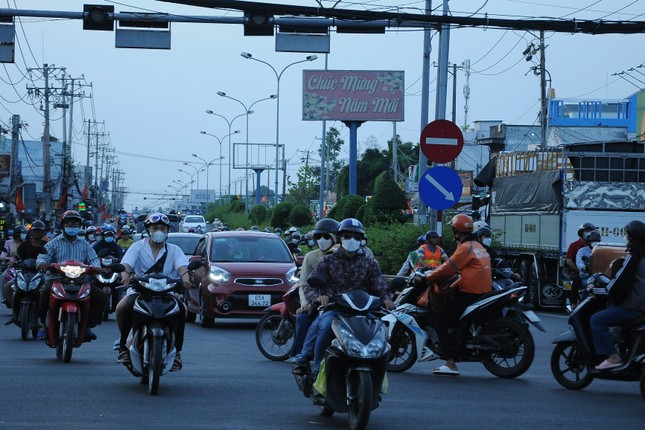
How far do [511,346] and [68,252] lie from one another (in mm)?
5140

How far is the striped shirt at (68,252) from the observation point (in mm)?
14086

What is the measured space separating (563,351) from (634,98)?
2745 inches

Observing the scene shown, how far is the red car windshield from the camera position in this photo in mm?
20750

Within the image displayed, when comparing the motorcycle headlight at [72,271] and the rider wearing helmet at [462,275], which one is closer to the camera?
the rider wearing helmet at [462,275]

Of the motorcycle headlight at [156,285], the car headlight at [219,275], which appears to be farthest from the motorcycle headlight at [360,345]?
the car headlight at [219,275]

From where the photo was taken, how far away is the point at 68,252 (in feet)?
46.3

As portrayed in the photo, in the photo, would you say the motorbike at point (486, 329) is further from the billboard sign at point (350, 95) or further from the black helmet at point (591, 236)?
the billboard sign at point (350, 95)

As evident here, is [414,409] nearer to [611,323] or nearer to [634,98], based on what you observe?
[611,323]

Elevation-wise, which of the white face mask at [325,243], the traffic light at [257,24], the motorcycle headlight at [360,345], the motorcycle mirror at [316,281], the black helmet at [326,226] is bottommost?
the motorcycle headlight at [360,345]

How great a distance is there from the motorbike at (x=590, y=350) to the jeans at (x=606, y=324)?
94 millimetres

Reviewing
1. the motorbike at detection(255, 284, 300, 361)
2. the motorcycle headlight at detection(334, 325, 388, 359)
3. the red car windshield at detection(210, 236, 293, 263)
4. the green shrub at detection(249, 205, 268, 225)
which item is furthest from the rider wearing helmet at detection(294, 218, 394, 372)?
the green shrub at detection(249, 205, 268, 225)

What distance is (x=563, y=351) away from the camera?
11922 millimetres

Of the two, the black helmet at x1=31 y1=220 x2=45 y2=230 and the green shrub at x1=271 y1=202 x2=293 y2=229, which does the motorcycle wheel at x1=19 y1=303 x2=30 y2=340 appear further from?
the green shrub at x1=271 y1=202 x2=293 y2=229

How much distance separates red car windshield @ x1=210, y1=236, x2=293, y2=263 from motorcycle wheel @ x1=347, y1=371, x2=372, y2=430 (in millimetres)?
12098
